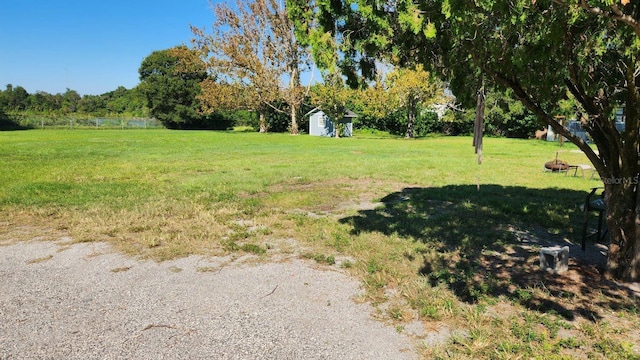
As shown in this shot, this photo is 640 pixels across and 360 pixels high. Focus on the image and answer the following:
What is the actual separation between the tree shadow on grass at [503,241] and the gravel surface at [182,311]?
114 cm

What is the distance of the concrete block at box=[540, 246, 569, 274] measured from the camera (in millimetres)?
4109

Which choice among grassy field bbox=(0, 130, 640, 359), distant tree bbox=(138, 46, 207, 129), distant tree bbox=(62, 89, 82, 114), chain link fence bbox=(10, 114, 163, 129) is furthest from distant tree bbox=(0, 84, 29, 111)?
grassy field bbox=(0, 130, 640, 359)

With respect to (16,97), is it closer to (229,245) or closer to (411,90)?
(411,90)

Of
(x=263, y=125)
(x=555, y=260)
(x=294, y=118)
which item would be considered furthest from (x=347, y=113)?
(x=555, y=260)

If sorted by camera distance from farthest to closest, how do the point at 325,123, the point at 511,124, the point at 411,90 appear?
the point at 325,123 → the point at 511,124 → the point at 411,90

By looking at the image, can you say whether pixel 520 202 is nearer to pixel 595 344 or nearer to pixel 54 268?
pixel 595 344

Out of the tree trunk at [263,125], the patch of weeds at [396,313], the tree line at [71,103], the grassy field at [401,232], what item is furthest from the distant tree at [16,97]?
the patch of weeds at [396,313]

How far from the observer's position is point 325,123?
43938 millimetres

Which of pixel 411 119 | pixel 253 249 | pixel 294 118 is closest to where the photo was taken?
pixel 253 249

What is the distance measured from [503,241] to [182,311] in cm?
390

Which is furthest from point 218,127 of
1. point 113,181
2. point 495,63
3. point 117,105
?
point 495,63

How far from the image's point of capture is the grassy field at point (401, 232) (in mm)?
3097

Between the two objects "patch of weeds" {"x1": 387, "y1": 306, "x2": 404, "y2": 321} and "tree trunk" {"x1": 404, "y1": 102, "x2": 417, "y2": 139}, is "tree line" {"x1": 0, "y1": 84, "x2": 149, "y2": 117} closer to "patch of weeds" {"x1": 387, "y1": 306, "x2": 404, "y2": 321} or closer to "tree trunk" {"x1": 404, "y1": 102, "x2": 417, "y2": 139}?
"tree trunk" {"x1": 404, "y1": 102, "x2": 417, "y2": 139}

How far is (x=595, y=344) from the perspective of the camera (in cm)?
280
